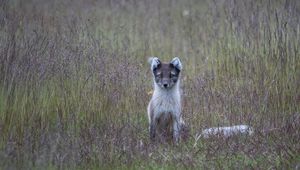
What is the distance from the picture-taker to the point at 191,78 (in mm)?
9391

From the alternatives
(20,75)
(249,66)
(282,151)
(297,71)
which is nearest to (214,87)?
(249,66)

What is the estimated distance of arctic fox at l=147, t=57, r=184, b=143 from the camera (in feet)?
24.7

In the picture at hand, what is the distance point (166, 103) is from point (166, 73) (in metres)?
0.39

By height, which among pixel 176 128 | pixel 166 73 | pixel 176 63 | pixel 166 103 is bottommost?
pixel 176 128

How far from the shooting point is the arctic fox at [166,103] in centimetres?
752

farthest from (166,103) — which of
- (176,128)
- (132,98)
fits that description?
(132,98)

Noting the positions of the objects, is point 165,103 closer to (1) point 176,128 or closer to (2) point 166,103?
(2) point 166,103

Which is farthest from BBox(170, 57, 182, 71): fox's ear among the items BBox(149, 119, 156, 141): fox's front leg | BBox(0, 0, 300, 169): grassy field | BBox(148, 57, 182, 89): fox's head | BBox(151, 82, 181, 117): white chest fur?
BBox(149, 119, 156, 141): fox's front leg

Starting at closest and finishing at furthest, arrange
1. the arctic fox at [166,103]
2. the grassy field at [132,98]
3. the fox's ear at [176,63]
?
the grassy field at [132,98] → the arctic fox at [166,103] → the fox's ear at [176,63]

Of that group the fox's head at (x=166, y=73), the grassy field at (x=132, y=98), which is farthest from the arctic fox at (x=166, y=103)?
the grassy field at (x=132, y=98)

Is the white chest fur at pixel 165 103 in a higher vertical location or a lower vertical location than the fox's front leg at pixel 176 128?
higher

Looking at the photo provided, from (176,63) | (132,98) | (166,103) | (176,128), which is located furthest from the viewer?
(132,98)

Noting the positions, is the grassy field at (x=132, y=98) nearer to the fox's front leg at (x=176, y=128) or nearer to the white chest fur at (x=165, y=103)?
the fox's front leg at (x=176, y=128)

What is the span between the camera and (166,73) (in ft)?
25.0
